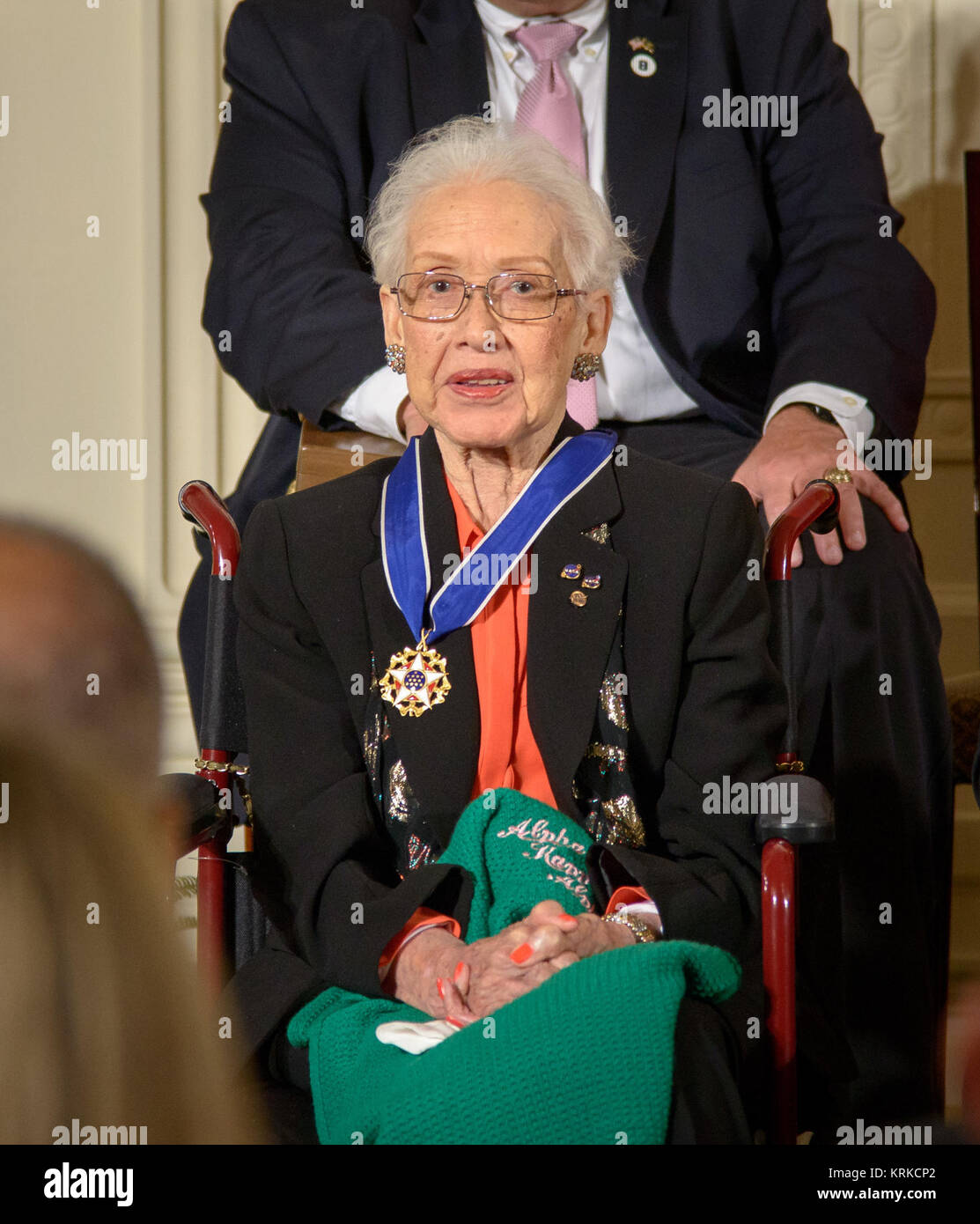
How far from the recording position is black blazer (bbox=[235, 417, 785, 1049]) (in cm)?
194

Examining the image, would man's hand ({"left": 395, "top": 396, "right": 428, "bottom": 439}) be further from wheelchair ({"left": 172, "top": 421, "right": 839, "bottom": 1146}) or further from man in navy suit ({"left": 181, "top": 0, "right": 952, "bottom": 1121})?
wheelchair ({"left": 172, "top": 421, "right": 839, "bottom": 1146})

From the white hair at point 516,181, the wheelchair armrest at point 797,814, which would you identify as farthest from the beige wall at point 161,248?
the wheelchair armrest at point 797,814

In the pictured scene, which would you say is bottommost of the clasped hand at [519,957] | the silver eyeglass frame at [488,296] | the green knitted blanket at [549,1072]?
the green knitted blanket at [549,1072]

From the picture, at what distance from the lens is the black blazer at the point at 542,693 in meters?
1.94

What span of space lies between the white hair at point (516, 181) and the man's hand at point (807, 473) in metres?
0.68

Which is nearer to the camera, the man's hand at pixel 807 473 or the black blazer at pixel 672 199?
the man's hand at pixel 807 473

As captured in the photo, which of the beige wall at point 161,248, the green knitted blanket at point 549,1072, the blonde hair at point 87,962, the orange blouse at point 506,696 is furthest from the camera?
the beige wall at point 161,248

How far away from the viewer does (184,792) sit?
1948 mm

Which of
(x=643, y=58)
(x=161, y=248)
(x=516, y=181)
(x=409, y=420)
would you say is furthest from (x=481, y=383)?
(x=161, y=248)

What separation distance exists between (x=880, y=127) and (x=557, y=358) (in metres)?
1.39

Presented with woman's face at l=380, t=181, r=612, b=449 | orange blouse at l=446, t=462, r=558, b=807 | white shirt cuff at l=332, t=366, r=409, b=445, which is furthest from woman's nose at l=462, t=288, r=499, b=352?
white shirt cuff at l=332, t=366, r=409, b=445

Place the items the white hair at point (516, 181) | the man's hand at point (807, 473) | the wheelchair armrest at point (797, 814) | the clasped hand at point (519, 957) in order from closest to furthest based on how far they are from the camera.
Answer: the clasped hand at point (519, 957)
the wheelchair armrest at point (797, 814)
the white hair at point (516, 181)
the man's hand at point (807, 473)

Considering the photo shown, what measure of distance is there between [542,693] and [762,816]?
0.36 meters

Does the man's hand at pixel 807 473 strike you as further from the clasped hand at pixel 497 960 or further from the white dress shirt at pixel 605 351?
the clasped hand at pixel 497 960
